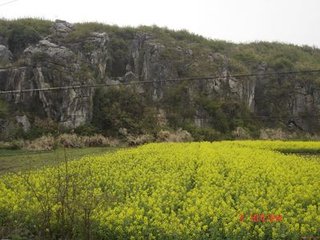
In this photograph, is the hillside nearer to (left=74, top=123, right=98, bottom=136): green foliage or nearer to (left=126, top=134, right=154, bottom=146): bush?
(left=74, top=123, right=98, bottom=136): green foliage

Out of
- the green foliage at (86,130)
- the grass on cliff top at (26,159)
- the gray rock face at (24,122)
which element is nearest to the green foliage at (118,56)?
the green foliage at (86,130)

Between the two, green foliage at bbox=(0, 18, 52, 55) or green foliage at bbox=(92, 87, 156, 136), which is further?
green foliage at bbox=(0, 18, 52, 55)

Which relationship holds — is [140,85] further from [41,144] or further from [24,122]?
[41,144]

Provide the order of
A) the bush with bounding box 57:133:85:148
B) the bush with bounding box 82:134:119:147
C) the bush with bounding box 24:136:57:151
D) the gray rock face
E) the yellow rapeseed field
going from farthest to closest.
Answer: the gray rock face, the bush with bounding box 82:134:119:147, the bush with bounding box 57:133:85:148, the bush with bounding box 24:136:57:151, the yellow rapeseed field

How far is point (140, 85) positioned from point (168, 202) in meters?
31.4

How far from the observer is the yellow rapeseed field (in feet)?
34.5

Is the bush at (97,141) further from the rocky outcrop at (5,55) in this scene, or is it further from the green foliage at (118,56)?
the green foliage at (118,56)

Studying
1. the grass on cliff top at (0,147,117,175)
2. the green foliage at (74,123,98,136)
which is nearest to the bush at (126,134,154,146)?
the green foliage at (74,123,98,136)

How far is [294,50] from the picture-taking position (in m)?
63.3

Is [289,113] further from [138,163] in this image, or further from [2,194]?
[2,194]

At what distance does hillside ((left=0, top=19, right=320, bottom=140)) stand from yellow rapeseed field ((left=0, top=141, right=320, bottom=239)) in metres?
15.8

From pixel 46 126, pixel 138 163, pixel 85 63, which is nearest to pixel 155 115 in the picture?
pixel 85 63

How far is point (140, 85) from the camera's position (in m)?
43.9

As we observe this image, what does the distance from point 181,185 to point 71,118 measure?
21.4 m
